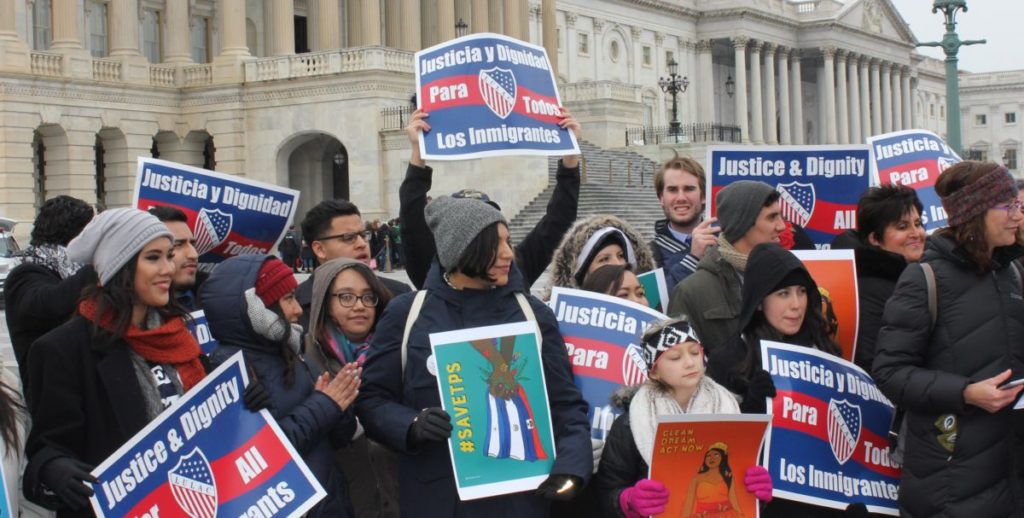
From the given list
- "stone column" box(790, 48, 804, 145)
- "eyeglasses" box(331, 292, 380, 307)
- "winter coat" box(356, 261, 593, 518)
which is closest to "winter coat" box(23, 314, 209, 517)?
"winter coat" box(356, 261, 593, 518)

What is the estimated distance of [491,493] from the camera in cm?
530

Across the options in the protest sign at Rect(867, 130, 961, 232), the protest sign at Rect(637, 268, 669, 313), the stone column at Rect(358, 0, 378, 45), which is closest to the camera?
the protest sign at Rect(637, 268, 669, 313)

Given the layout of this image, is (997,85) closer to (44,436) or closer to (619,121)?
(619,121)

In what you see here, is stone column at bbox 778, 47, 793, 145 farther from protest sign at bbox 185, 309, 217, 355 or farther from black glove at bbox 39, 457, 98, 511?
black glove at bbox 39, 457, 98, 511

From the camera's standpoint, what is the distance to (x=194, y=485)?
17.3 feet

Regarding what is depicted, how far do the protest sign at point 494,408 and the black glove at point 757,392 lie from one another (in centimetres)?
88

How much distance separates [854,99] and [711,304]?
283 feet

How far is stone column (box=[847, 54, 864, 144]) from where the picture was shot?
89.1 metres

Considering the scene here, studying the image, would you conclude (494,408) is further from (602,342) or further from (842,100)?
(842,100)

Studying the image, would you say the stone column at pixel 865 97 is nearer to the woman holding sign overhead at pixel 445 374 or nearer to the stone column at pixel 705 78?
the stone column at pixel 705 78

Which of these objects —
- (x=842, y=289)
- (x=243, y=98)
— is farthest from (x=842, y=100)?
(x=842, y=289)

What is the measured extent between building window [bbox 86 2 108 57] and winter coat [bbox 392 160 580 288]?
119 ft

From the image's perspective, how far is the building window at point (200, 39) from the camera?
44312 millimetres

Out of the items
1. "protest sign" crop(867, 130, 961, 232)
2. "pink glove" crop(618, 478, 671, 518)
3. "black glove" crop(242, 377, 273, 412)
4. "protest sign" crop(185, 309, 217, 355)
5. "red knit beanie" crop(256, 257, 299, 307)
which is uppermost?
"protest sign" crop(867, 130, 961, 232)
